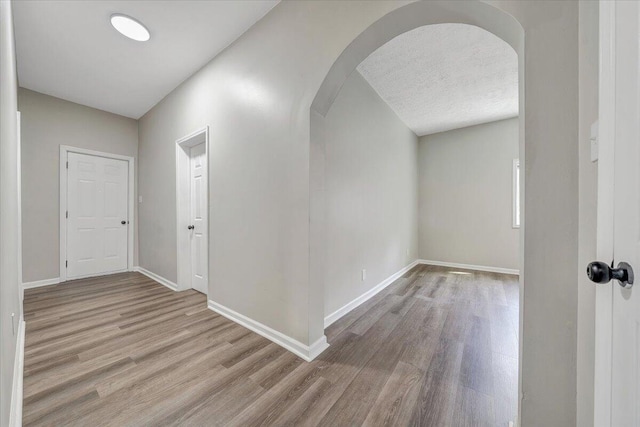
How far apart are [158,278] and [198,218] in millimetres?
1305

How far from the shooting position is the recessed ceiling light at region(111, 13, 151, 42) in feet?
6.52

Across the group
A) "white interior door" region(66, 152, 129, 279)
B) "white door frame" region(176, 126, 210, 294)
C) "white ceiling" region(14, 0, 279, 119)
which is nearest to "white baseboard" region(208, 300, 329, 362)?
"white door frame" region(176, 126, 210, 294)

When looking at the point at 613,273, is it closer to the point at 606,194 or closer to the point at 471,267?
the point at 606,194

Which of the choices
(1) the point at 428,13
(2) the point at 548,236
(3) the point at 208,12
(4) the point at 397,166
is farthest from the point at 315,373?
(4) the point at 397,166

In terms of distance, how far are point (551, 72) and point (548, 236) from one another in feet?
2.12

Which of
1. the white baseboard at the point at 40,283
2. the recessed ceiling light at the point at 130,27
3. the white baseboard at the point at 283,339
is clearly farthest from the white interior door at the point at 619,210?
the white baseboard at the point at 40,283

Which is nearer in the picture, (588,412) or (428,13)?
(588,412)

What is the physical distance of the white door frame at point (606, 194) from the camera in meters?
0.61

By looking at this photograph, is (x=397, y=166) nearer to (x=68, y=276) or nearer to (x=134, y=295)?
(x=134, y=295)

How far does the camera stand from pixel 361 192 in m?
2.73

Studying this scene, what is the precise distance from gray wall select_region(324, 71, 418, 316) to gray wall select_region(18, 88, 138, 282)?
13.5ft

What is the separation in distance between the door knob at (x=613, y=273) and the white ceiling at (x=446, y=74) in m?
2.29

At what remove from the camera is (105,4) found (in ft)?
6.11

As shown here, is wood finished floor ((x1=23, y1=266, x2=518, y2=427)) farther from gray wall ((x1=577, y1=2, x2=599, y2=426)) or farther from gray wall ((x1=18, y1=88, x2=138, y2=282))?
gray wall ((x1=18, y1=88, x2=138, y2=282))
